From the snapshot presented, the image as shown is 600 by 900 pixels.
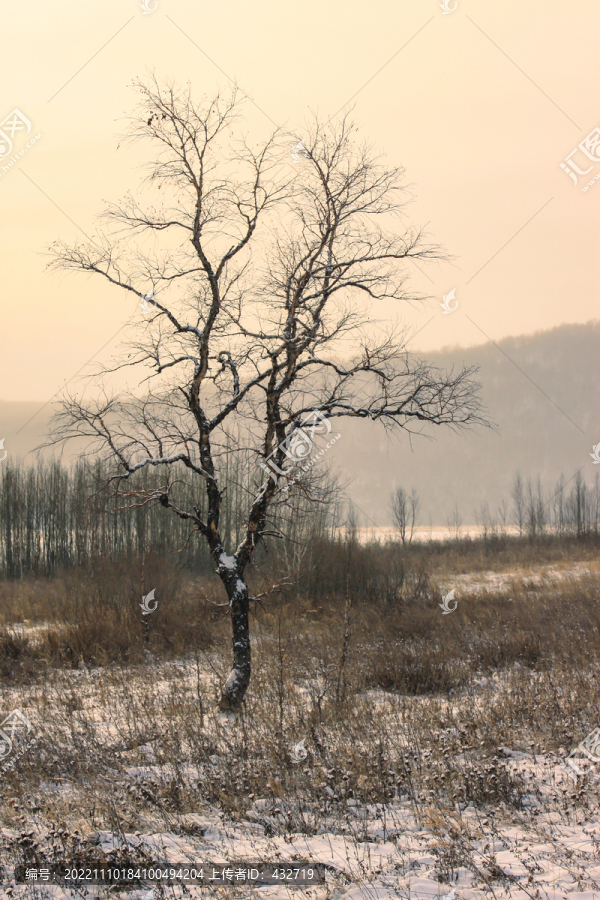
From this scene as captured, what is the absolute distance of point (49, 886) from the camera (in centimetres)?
458

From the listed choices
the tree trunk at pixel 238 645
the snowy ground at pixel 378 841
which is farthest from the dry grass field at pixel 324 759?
the tree trunk at pixel 238 645

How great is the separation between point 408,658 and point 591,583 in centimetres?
1325

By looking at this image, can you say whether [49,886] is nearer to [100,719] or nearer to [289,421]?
[100,719]

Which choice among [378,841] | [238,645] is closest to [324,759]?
[378,841]

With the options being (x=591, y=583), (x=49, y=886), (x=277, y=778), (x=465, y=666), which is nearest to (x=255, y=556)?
(x=591, y=583)

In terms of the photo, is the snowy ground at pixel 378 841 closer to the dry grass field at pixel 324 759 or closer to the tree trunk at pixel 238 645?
the dry grass field at pixel 324 759

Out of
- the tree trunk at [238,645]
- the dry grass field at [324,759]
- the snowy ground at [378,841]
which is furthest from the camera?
the tree trunk at [238,645]

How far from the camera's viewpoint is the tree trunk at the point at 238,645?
8648 millimetres

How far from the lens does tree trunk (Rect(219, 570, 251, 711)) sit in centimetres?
865

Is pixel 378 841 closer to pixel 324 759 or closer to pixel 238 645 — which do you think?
pixel 324 759

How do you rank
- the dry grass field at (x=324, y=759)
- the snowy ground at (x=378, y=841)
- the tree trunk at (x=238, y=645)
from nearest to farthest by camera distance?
1. the snowy ground at (x=378, y=841)
2. the dry grass field at (x=324, y=759)
3. the tree trunk at (x=238, y=645)

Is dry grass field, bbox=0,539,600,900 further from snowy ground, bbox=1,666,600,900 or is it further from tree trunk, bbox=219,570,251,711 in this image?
tree trunk, bbox=219,570,251,711

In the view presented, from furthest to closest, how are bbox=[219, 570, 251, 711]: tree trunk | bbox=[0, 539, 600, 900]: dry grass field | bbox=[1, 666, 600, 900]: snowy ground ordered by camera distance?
bbox=[219, 570, 251, 711]: tree trunk
bbox=[0, 539, 600, 900]: dry grass field
bbox=[1, 666, 600, 900]: snowy ground

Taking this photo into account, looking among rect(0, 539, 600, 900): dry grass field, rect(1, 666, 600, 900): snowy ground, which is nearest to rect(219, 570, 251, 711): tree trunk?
rect(0, 539, 600, 900): dry grass field
